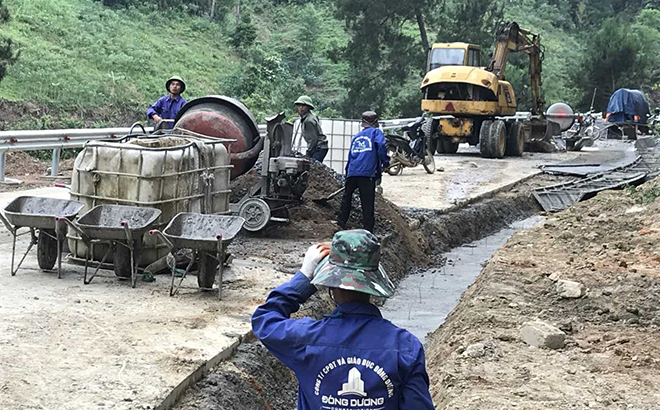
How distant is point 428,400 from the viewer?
3354 millimetres

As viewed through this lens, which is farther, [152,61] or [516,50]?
[152,61]

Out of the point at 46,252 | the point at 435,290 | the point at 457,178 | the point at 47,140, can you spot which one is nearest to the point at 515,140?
the point at 457,178

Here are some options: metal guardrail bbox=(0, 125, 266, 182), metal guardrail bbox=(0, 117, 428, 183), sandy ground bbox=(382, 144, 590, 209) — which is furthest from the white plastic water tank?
sandy ground bbox=(382, 144, 590, 209)

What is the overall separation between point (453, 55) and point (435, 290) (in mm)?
17459

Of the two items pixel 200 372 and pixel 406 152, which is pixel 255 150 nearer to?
pixel 200 372

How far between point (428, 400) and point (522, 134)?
26487mm

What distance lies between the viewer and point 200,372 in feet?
21.8

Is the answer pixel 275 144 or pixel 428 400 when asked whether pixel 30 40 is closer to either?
pixel 275 144

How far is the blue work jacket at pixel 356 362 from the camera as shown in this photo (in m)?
3.29

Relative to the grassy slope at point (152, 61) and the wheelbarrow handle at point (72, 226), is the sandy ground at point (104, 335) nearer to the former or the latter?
the wheelbarrow handle at point (72, 226)

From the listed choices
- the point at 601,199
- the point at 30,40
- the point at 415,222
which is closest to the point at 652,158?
the point at 601,199

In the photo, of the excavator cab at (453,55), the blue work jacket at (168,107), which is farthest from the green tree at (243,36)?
the blue work jacket at (168,107)

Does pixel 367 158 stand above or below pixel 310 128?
below

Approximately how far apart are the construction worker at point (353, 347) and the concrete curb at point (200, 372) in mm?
2586
